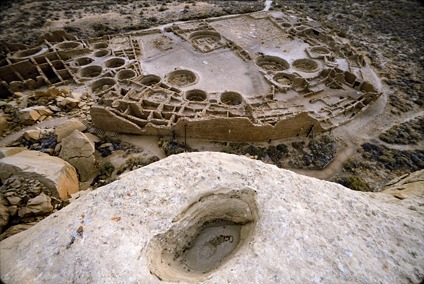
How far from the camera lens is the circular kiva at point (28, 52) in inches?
950

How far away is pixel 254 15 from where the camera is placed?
36.2 metres

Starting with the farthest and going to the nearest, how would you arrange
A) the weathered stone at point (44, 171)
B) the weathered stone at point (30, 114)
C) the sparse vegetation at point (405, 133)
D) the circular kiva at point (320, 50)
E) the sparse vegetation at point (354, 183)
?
the circular kiva at point (320, 50)
the sparse vegetation at point (405, 133)
the weathered stone at point (30, 114)
the sparse vegetation at point (354, 183)
the weathered stone at point (44, 171)

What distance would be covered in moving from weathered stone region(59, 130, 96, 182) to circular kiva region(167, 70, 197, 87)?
10506mm

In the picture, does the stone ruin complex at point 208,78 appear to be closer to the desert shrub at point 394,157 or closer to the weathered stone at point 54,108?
the weathered stone at point 54,108

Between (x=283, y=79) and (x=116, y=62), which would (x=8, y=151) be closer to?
(x=116, y=62)

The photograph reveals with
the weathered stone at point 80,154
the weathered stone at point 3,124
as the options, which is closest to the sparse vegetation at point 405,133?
the weathered stone at point 80,154

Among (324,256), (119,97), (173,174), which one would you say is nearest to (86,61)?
(119,97)

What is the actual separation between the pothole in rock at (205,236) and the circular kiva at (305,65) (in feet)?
72.8

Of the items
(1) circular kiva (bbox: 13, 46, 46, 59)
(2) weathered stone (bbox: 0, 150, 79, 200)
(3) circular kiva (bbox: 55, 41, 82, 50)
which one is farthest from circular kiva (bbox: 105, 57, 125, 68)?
(2) weathered stone (bbox: 0, 150, 79, 200)

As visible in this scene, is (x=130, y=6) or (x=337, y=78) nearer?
(x=337, y=78)

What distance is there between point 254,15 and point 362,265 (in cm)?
3688

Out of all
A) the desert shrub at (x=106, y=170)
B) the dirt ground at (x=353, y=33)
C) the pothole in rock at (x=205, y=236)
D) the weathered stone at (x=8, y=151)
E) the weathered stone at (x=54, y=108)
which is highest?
the pothole in rock at (x=205, y=236)

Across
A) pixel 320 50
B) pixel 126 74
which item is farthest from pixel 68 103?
pixel 320 50

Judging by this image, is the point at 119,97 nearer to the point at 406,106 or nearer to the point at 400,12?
the point at 406,106
